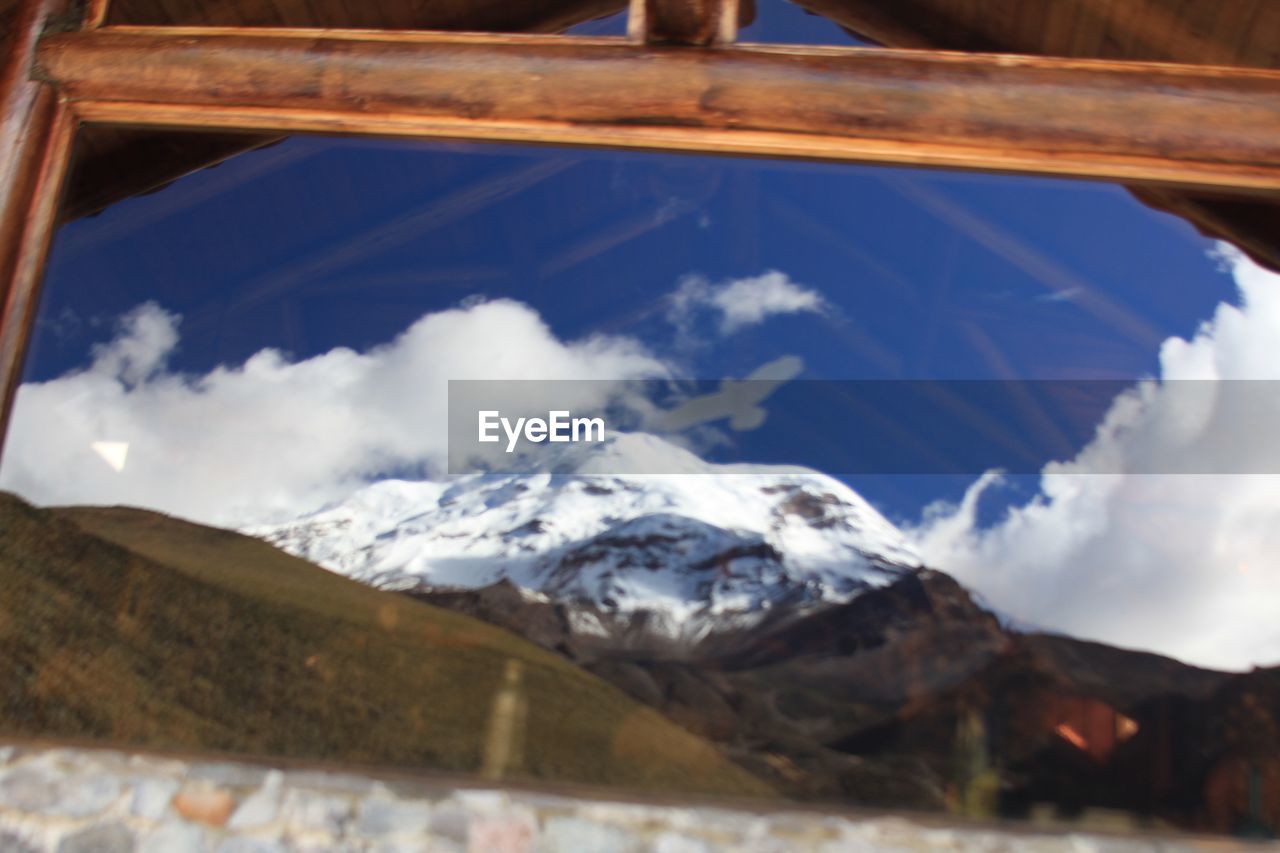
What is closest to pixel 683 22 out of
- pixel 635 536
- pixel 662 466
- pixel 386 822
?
pixel 662 466

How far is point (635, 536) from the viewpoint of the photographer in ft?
Answer: 11.3

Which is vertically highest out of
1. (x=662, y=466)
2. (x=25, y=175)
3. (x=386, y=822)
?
(x=25, y=175)

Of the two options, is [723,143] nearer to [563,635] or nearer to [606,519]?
[606,519]

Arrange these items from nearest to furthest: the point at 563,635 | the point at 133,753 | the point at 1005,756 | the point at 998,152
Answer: the point at 133,753, the point at 998,152, the point at 1005,756, the point at 563,635

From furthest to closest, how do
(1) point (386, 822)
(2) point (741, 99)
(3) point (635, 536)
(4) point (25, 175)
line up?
(3) point (635, 536), (4) point (25, 175), (2) point (741, 99), (1) point (386, 822)

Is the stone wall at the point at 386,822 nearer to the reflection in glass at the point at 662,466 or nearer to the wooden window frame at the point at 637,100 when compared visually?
the reflection in glass at the point at 662,466

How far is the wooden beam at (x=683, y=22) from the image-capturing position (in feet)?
8.84

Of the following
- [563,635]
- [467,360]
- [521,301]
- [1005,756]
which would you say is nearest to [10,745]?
[563,635]

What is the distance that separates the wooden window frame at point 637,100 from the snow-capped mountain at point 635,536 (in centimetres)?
114

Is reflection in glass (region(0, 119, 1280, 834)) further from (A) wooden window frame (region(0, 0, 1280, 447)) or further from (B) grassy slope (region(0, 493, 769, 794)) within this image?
(A) wooden window frame (region(0, 0, 1280, 447))

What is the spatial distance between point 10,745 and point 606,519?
181 centimetres

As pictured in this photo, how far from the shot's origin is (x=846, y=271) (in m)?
3.48

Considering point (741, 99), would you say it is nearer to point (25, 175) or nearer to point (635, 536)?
point (635, 536)

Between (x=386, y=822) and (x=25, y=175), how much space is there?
2109 millimetres
